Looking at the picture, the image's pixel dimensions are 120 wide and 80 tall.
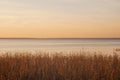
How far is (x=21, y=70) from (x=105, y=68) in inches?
116

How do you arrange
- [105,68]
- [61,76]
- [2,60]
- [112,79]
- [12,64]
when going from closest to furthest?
[112,79]
[61,76]
[105,68]
[12,64]
[2,60]

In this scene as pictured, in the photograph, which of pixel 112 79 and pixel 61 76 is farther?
pixel 61 76

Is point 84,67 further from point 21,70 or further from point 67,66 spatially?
point 21,70

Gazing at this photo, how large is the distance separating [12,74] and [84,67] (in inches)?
104

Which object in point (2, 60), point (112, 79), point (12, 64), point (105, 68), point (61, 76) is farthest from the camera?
point (2, 60)

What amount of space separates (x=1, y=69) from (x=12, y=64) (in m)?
0.56

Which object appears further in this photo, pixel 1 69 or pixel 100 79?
pixel 1 69

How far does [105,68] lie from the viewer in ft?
31.8

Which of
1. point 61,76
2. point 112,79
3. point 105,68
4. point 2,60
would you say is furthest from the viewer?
point 2,60

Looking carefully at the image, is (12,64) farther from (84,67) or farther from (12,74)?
(84,67)

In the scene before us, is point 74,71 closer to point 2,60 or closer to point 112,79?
point 112,79

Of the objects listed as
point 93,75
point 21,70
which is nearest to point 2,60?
point 21,70

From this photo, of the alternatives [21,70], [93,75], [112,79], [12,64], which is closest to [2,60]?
[12,64]

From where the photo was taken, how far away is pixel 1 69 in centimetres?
991
